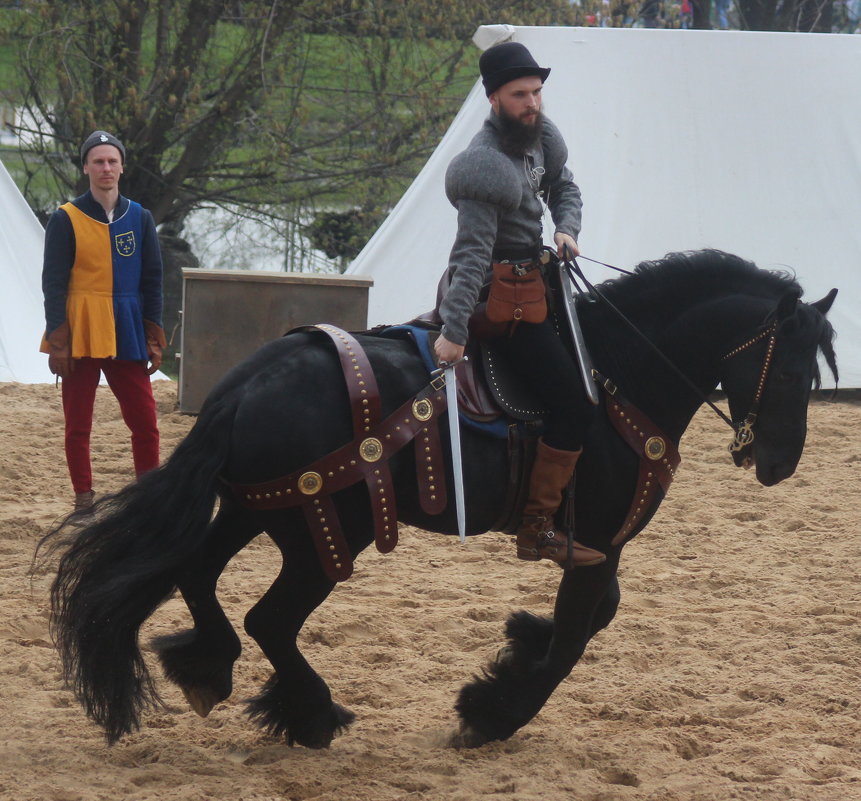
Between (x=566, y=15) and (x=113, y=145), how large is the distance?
8.71m

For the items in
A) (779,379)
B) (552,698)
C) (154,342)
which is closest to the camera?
(779,379)

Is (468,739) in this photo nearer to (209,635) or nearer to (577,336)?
(209,635)

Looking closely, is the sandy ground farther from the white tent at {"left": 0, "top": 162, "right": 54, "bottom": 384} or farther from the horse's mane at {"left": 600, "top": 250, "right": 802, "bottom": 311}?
the white tent at {"left": 0, "top": 162, "right": 54, "bottom": 384}

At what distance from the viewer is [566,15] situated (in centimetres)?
1263

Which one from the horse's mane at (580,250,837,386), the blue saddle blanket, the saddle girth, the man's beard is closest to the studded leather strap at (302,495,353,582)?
the saddle girth

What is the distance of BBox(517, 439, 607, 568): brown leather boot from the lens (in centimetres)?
319

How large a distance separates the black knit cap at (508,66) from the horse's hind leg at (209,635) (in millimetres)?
1399

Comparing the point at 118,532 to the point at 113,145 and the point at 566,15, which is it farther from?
the point at 566,15

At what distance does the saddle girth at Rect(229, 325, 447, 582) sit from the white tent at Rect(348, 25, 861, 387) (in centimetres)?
570

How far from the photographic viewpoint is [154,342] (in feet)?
17.4

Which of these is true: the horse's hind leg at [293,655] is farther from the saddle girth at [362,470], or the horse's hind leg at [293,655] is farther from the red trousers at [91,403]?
the red trousers at [91,403]

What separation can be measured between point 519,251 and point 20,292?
6.42 metres

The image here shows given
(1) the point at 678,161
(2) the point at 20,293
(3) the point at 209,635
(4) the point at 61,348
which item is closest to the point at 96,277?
(4) the point at 61,348

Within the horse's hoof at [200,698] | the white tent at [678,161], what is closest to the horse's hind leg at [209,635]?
the horse's hoof at [200,698]
